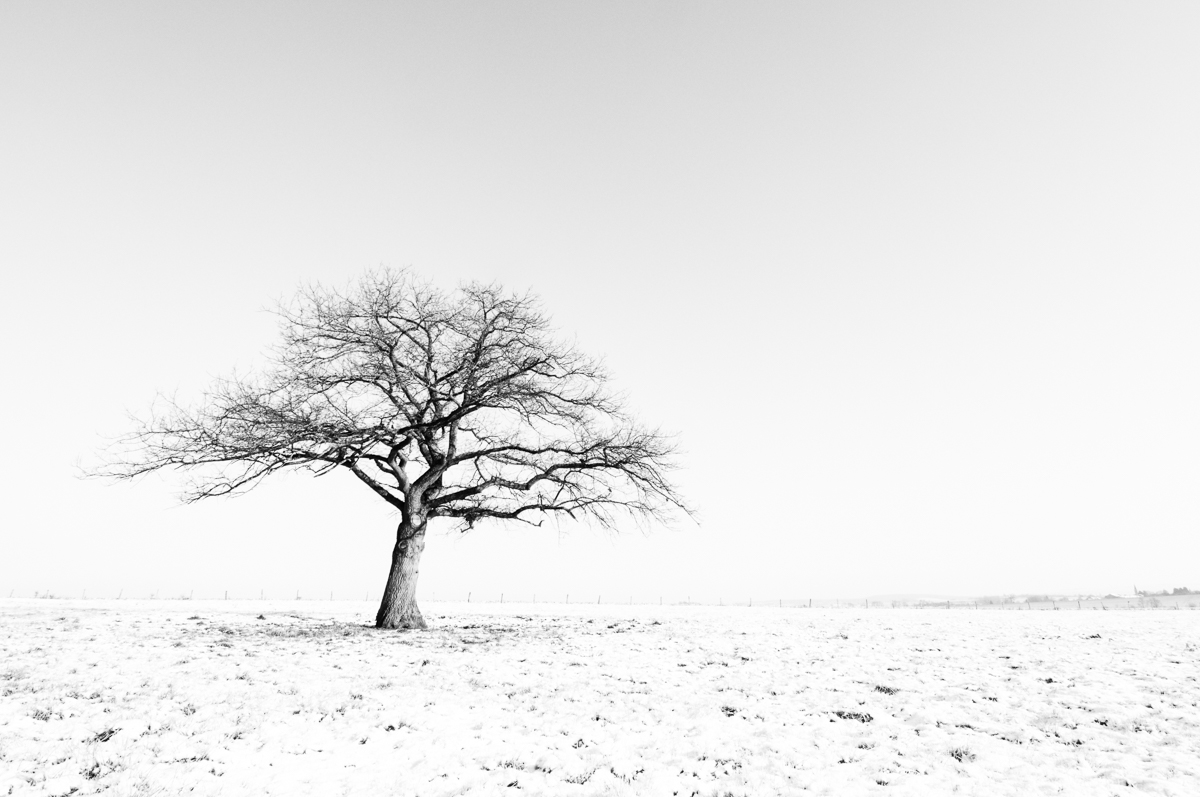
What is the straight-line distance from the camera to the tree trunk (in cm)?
1859

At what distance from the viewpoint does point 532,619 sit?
24094 mm

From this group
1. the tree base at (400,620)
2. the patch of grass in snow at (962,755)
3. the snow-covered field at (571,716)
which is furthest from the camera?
the tree base at (400,620)

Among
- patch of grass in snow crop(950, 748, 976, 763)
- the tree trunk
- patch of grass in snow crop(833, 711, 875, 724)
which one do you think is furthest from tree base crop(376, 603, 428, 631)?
patch of grass in snow crop(950, 748, 976, 763)

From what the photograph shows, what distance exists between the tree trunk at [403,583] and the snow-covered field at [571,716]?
210 centimetres

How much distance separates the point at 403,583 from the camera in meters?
18.9

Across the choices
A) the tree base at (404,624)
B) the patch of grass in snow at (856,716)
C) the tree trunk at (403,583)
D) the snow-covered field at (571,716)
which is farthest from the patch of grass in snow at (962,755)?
the tree trunk at (403,583)

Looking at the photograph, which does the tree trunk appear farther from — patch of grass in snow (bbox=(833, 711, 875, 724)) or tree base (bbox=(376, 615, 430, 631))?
patch of grass in snow (bbox=(833, 711, 875, 724))

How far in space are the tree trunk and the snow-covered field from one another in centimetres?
210

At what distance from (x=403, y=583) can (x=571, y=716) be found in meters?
10.8

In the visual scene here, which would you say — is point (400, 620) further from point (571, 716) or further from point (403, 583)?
point (571, 716)

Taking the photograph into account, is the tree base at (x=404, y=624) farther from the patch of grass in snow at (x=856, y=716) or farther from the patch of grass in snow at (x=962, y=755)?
the patch of grass in snow at (x=962, y=755)

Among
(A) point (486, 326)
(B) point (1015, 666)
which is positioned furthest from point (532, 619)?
(B) point (1015, 666)

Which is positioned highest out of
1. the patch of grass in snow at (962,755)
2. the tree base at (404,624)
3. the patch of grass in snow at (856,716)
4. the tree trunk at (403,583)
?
the tree trunk at (403,583)

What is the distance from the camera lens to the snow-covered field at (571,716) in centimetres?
701
